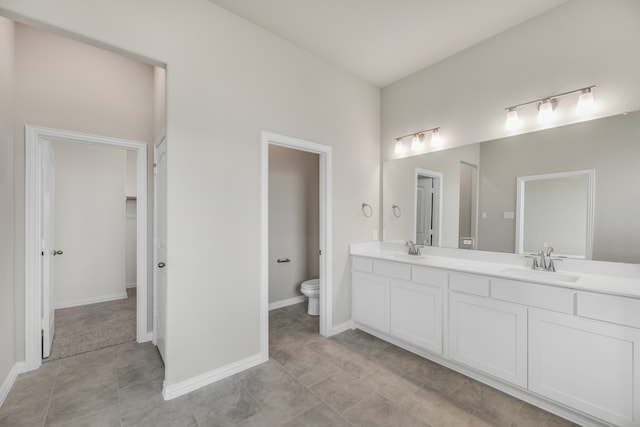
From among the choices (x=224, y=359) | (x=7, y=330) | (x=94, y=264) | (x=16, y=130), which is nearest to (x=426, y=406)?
(x=224, y=359)

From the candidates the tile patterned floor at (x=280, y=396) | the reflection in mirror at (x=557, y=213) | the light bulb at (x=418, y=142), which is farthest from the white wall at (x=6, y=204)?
the reflection in mirror at (x=557, y=213)

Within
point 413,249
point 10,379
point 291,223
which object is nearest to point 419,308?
point 413,249

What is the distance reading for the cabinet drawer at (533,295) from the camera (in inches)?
67.8

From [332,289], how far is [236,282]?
1158 millimetres

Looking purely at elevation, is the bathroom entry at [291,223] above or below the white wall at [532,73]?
below

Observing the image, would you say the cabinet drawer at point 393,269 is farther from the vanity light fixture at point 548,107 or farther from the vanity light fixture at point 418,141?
the vanity light fixture at point 548,107

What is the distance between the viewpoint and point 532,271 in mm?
2125

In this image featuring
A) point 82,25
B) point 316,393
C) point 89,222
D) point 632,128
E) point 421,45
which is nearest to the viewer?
point 82,25

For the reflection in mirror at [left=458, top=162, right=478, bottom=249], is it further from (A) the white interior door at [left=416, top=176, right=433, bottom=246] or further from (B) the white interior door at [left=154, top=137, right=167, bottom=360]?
(B) the white interior door at [left=154, top=137, right=167, bottom=360]

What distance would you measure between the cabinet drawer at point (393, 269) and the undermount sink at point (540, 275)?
785 mm

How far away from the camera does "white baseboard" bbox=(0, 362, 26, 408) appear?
193 centimetres

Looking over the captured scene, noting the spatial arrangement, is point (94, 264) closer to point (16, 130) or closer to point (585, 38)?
point (16, 130)

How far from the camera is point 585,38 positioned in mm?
2027

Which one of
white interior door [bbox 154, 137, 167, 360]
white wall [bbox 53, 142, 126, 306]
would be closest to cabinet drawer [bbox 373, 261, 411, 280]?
white interior door [bbox 154, 137, 167, 360]
